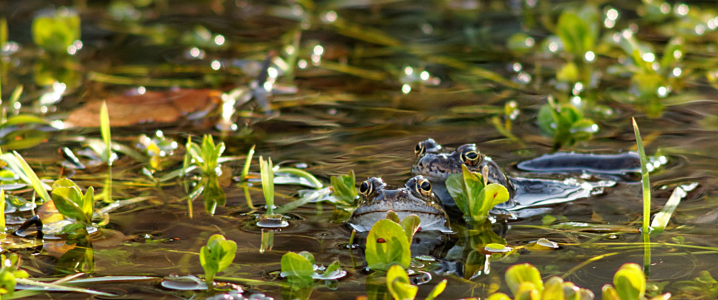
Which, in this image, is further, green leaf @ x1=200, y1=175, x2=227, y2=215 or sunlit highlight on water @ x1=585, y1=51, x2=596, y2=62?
sunlit highlight on water @ x1=585, y1=51, x2=596, y2=62

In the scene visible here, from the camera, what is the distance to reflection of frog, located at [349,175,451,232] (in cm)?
294

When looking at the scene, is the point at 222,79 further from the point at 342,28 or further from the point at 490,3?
the point at 490,3

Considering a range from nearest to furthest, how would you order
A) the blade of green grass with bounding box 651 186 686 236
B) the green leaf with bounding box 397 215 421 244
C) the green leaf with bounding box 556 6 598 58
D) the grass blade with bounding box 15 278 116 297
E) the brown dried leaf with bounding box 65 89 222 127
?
the grass blade with bounding box 15 278 116 297, the green leaf with bounding box 397 215 421 244, the blade of green grass with bounding box 651 186 686 236, the brown dried leaf with bounding box 65 89 222 127, the green leaf with bounding box 556 6 598 58

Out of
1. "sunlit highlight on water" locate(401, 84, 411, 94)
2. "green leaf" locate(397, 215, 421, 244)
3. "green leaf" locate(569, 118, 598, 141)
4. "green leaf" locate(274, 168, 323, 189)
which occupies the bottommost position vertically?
"green leaf" locate(397, 215, 421, 244)

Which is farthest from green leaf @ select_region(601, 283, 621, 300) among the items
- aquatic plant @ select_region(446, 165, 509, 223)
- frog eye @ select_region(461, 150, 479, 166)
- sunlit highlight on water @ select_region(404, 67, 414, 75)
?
sunlit highlight on water @ select_region(404, 67, 414, 75)

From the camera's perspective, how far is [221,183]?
345cm

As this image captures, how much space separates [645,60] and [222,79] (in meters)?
3.03

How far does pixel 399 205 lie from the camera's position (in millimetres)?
2992

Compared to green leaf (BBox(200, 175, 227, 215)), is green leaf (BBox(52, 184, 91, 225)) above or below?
below

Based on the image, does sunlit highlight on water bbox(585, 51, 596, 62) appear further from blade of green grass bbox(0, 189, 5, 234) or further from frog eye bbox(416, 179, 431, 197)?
blade of green grass bbox(0, 189, 5, 234)

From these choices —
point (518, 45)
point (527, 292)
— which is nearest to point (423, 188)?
point (527, 292)

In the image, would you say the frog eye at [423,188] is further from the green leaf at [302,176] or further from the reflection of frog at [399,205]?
the green leaf at [302,176]

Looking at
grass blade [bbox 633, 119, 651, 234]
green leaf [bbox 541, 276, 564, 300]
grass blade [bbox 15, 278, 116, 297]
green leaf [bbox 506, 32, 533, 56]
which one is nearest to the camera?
green leaf [bbox 541, 276, 564, 300]

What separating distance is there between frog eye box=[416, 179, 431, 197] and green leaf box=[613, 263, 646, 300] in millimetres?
1099
